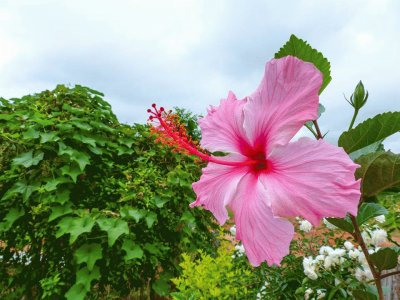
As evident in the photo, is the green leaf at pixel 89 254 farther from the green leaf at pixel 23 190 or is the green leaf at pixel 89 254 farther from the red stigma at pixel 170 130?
the red stigma at pixel 170 130

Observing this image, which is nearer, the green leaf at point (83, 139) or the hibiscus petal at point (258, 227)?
the hibiscus petal at point (258, 227)

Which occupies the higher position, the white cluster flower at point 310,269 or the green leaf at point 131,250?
the green leaf at point 131,250

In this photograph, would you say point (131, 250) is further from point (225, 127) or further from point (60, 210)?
point (225, 127)

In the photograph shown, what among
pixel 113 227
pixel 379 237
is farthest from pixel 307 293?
pixel 113 227

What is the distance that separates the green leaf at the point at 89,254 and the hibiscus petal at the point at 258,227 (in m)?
1.95

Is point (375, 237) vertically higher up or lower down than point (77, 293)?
lower down

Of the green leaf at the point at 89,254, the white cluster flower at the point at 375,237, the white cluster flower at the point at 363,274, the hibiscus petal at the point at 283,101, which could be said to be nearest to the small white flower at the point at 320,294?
the white cluster flower at the point at 363,274

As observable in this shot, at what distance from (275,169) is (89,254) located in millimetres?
2039

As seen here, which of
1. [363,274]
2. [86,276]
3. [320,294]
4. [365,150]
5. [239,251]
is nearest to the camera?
[365,150]

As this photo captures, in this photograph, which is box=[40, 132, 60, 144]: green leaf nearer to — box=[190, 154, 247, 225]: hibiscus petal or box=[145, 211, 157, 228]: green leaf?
box=[145, 211, 157, 228]: green leaf

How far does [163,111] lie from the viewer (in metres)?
0.57

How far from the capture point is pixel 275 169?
420 mm

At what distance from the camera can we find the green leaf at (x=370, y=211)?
1.72 ft

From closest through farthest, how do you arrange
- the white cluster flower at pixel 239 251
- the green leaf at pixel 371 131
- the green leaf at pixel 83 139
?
1. the green leaf at pixel 371 131
2. the green leaf at pixel 83 139
3. the white cluster flower at pixel 239 251
